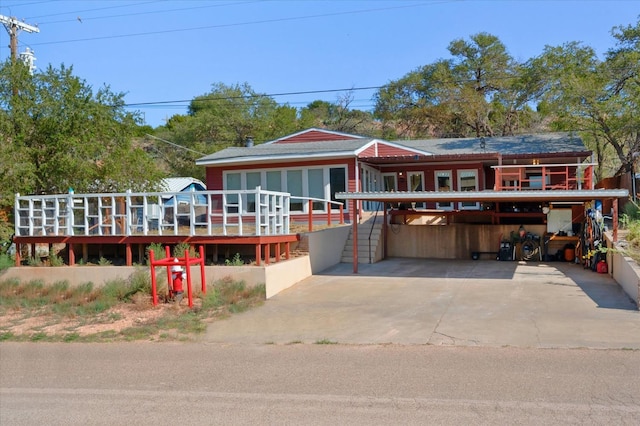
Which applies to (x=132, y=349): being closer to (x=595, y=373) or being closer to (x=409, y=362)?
(x=409, y=362)

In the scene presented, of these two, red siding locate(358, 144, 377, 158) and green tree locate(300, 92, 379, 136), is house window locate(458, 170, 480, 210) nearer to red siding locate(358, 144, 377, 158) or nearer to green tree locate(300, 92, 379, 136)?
red siding locate(358, 144, 377, 158)

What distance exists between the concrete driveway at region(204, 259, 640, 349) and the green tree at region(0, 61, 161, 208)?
26.6 ft

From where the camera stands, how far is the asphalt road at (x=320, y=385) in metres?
5.42

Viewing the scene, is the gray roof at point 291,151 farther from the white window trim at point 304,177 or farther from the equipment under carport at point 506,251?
the equipment under carport at point 506,251

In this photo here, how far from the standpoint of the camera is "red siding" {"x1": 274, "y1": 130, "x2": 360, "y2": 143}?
2855 centimetres

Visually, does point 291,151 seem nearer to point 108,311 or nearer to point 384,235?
point 384,235

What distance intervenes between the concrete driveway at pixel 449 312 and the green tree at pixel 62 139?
8.10 m

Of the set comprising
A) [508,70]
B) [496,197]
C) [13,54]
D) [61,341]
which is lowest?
[61,341]

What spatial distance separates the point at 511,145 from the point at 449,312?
1921cm

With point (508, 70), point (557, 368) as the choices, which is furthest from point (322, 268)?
point (508, 70)

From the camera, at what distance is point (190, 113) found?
229ft

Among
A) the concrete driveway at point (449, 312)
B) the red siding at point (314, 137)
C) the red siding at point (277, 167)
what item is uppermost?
the red siding at point (314, 137)

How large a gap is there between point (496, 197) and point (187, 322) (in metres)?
9.15

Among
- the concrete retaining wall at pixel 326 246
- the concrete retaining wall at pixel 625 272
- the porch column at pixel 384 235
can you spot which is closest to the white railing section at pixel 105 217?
the concrete retaining wall at pixel 326 246
